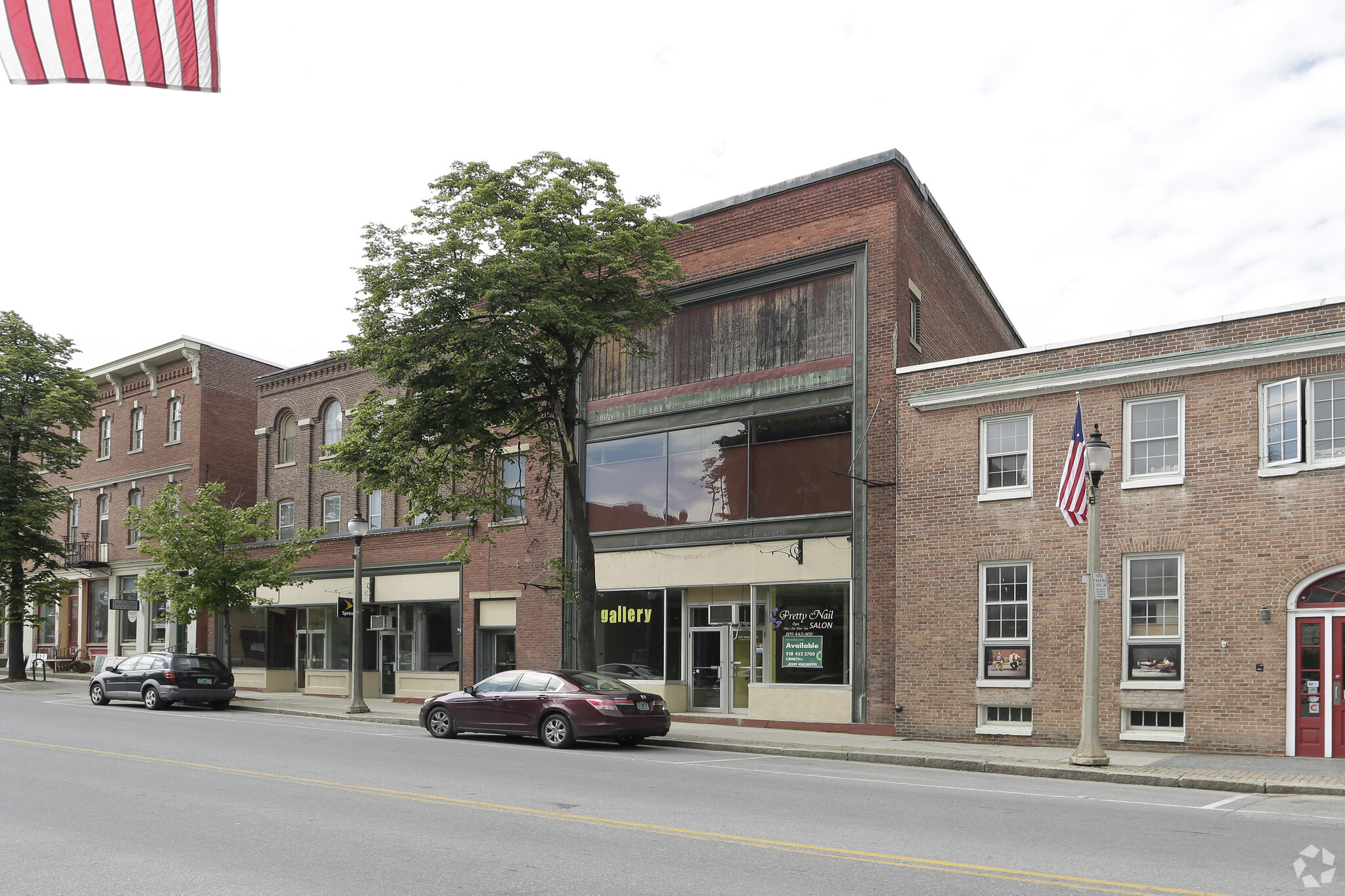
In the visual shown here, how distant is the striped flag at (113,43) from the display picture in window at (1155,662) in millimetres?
15805

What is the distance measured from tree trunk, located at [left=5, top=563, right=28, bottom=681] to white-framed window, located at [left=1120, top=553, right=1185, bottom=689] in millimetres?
36564

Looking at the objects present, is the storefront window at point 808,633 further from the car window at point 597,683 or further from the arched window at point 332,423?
the arched window at point 332,423

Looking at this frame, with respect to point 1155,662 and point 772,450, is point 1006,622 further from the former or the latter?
point 772,450

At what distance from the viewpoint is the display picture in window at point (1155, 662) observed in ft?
57.2

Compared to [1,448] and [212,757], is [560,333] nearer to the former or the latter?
[212,757]

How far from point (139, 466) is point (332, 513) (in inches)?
503

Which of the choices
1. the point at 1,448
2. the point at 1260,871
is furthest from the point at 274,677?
the point at 1260,871

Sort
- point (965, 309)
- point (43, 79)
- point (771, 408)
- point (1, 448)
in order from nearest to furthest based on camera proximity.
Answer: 1. point (43, 79)
2. point (771, 408)
3. point (965, 309)
4. point (1, 448)

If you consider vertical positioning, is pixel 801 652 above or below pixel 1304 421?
below

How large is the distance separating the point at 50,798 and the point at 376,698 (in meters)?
20.7

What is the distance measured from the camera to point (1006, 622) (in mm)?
19219

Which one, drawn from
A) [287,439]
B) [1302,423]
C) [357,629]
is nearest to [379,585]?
[357,629]

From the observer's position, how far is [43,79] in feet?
25.2

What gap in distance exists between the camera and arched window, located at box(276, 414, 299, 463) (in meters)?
36.3
